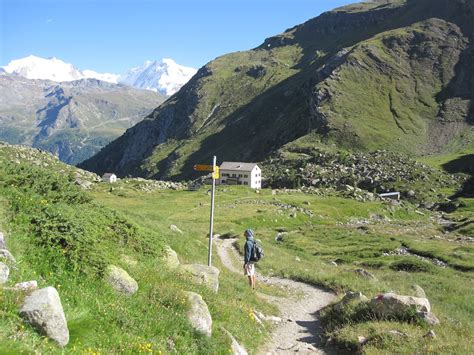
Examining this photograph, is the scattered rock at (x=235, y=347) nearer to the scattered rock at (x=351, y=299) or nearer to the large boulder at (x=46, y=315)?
the large boulder at (x=46, y=315)

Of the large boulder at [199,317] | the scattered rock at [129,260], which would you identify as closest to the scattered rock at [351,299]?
the large boulder at [199,317]

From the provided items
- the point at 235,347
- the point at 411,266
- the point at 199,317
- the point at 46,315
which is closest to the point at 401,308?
the point at 235,347

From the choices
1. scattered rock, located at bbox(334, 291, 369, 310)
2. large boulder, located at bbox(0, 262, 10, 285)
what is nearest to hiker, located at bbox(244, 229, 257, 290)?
scattered rock, located at bbox(334, 291, 369, 310)

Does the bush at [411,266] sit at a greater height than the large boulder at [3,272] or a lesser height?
lesser

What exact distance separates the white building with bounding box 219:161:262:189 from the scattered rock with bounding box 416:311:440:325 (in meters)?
126

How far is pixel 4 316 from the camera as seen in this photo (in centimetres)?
880

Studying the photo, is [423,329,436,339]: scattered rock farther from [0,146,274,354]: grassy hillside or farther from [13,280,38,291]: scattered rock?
[13,280,38,291]: scattered rock

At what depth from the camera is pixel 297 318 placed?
20.7m

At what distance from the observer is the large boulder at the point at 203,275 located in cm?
1794

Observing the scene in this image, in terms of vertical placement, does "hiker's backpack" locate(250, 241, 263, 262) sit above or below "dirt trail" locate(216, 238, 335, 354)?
above

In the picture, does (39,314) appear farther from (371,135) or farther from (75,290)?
(371,135)

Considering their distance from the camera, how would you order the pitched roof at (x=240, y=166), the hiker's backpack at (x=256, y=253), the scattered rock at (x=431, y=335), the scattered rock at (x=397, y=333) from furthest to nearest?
the pitched roof at (x=240, y=166)
the hiker's backpack at (x=256, y=253)
the scattered rock at (x=397, y=333)
the scattered rock at (x=431, y=335)

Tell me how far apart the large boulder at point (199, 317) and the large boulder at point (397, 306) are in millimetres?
7134

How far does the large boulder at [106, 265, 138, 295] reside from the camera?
541 inches
